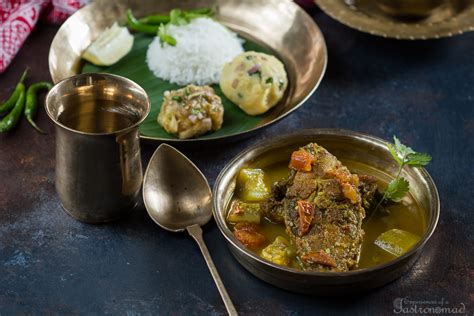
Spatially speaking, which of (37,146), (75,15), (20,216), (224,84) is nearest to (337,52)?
(224,84)

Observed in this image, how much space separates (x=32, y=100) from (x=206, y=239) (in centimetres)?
150

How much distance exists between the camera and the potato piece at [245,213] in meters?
3.12

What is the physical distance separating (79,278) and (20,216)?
525 mm

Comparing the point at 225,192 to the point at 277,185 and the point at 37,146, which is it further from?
the point at 37,146

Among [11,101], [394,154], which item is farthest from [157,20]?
[394,154]

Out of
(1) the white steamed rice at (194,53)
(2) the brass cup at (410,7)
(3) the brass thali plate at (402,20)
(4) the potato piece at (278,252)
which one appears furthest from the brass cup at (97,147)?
(2) the brass cup at (410,7)

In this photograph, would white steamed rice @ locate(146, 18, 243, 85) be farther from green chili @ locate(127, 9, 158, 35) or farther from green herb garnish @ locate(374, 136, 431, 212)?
green herb garnish @ locate(374, 136, 431, 212)

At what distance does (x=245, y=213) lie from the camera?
313 centimetres

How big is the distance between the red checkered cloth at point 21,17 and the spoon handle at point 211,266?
1941 millimetres

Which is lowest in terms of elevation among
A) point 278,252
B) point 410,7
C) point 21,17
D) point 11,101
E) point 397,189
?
point 11,101

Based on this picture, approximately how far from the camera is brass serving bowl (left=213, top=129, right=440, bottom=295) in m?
2.76

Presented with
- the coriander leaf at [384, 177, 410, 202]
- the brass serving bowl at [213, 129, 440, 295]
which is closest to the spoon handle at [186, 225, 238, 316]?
the brass serving bowl at [213, 129, 440, 295]

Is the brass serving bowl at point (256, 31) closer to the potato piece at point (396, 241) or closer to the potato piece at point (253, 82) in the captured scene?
the potato piece at point (253, 82)

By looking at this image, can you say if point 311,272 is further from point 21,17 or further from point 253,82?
point 21,17
